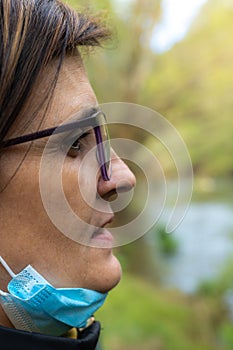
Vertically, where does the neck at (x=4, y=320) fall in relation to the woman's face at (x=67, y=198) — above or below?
below

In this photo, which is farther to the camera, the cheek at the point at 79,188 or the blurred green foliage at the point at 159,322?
the blurred green foliage at the point at 159,322

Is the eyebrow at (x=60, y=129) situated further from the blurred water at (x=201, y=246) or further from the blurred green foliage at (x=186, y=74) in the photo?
the blurred green foliage at (x=186, y=74)

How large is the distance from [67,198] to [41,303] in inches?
8.6

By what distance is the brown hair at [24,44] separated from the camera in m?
1.03

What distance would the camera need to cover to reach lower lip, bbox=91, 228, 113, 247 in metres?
1.18

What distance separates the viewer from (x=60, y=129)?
1.13m

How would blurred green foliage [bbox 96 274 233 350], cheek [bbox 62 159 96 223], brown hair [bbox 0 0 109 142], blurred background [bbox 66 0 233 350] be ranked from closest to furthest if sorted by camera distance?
brown hair [bbox 0 0 109 142]
cheek [bbox 62 159 96 223]
blurred green foliage [bbox 96 274 233 350]
blurred background [bbox 66 0 233 350]

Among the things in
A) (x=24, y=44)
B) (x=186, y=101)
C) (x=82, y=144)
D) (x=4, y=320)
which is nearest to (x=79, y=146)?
(x=82, y=144)

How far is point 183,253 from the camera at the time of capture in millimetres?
10625

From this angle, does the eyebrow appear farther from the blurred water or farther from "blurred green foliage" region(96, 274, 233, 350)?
the blurred water

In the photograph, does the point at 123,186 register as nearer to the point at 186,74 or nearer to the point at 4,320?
the point at 4,320

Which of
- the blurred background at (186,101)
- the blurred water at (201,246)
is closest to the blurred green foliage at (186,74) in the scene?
the blurred background at (186,101)

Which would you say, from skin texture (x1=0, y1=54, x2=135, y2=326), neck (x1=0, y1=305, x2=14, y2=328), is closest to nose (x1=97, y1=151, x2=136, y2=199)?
skin texture (x1=0, y1=54, x2=135, y2=326)

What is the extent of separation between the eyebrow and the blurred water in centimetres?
773
